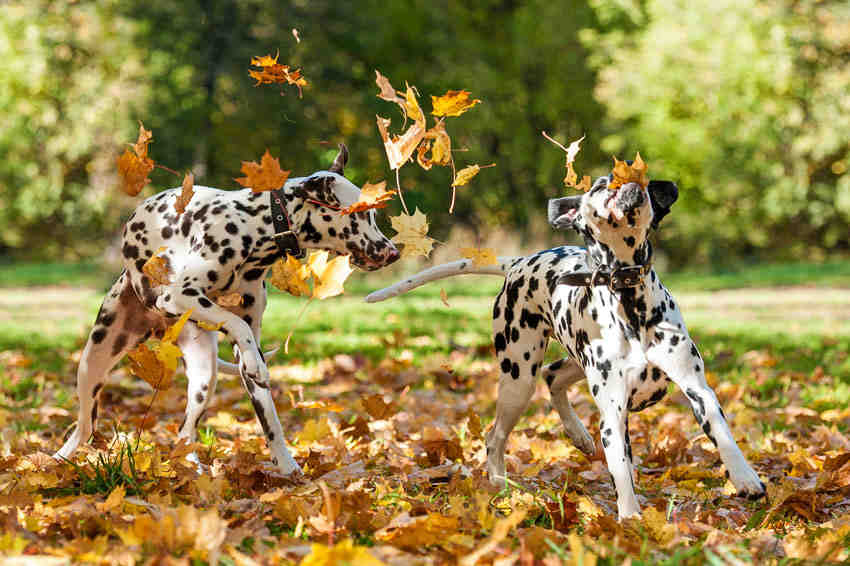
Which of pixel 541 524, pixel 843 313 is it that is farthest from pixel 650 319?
pixel 843 313

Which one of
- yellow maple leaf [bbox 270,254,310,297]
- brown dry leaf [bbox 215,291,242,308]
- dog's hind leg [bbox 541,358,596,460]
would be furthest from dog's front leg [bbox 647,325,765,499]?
brown dry leaf [bbox 215,291,242,308]

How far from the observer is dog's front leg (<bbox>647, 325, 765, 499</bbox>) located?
121 inches

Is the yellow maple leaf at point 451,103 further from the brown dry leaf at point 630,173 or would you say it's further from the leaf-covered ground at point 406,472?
the leaf-covered ground at point 406,472

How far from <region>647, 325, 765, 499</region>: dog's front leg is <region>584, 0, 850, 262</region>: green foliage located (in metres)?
24.7

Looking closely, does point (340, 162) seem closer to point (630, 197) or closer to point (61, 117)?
point (630, 197)

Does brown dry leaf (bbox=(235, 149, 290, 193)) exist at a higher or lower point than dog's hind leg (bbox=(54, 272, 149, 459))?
higher

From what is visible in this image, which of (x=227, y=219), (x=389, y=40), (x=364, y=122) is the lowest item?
(x=227, y=219)

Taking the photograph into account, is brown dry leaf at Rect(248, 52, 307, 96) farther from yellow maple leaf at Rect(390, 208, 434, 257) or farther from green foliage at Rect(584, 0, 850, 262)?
green foliage at Rect(584, 0, 850, 262)

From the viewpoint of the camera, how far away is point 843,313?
45.2 feet

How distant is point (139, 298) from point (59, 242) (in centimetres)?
3061

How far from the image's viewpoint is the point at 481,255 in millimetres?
3895

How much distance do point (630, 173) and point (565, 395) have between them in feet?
4.50

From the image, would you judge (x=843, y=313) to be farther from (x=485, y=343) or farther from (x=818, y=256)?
(x=818, y=256)

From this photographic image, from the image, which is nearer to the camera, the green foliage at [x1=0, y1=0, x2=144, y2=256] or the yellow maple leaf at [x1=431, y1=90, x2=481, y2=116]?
the yellow maple leaf at [x1=431, y1=90, x2=481, y2=116]
